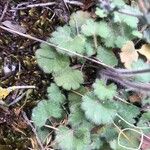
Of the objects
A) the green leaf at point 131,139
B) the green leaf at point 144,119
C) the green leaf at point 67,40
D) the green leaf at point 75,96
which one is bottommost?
Result: the green leaf at point 131,139

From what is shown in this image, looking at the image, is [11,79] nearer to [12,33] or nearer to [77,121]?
[12,33]

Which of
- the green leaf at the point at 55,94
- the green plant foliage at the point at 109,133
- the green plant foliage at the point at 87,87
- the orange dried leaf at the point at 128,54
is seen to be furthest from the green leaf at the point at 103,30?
the green plant foliage at the point at 109,133

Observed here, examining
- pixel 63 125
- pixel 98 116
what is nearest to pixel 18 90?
pixel 63 125

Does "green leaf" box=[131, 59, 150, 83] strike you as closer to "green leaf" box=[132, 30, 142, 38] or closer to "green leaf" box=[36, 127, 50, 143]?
"green leaf" box=[132, 30, 142, 38]

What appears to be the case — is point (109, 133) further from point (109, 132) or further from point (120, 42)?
point (120, 42)

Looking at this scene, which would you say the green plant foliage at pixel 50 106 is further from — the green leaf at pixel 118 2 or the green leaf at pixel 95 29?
the green leaf at pixel 118 2

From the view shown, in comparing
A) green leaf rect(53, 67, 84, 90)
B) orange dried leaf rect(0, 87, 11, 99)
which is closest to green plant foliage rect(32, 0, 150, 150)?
green leaf rect(53, 67, 84, 90)
